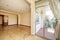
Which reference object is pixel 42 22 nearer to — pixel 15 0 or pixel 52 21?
pixel 52 21

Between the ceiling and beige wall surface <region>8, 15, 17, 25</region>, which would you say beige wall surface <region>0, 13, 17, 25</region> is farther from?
the ceiling

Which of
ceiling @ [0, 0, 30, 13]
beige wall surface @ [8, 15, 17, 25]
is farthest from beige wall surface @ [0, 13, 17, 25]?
ceiling @ [0, 0, 30, 13]

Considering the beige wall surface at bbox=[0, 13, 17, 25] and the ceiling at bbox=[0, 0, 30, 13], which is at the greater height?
the ceiling at bbox=[0, 0, 30, 13]

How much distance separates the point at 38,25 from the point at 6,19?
7983 millimetres

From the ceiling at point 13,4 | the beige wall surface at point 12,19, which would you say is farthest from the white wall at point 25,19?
the ceiling at point 13,4

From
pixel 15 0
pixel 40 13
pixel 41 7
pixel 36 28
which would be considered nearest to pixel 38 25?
pixel 36 28

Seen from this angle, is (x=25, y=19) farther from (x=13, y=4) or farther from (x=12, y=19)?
(x=13, y=4)

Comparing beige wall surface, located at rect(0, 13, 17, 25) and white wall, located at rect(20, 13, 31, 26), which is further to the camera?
beige wall surface, located at rect(0, 13, 17, 25)

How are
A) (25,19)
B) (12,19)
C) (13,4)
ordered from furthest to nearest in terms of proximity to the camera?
(12,19)
(25,19)
(13,4)

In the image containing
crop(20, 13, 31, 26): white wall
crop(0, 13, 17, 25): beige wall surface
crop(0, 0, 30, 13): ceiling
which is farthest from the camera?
crop(0, 13, 17, 25): beige wall surface

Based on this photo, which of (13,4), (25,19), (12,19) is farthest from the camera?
(12,19)

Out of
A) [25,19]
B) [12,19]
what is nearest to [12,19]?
[12,19]

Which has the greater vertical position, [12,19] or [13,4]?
[13,4]

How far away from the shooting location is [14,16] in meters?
12.5
